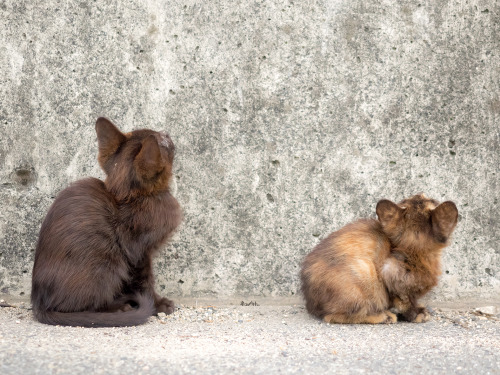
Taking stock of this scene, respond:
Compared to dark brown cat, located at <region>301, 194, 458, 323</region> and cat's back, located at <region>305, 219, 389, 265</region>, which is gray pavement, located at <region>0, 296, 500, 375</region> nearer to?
dark brown cat, located at <region>301, 194, 458, 323</region>

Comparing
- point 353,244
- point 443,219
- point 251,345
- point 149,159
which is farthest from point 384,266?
point 149,159

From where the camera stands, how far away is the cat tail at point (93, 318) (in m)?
3.88

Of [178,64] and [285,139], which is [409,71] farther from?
[178,64]

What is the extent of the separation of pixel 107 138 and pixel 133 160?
27 centimetres

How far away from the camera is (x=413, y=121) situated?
4715mm

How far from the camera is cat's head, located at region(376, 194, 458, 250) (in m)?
3.96

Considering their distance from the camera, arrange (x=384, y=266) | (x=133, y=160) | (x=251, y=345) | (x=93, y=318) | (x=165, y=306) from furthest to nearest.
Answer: (x=165, y=306), (x=133, y=160), (x=384, y=266), (x=93, y=318), (x=251, y=345)

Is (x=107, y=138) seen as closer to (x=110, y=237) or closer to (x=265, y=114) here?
(x=110, y=237)

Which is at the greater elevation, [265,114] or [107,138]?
[265,114]

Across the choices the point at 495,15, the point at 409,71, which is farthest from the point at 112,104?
the point at 495,15

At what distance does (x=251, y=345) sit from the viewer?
357 cm

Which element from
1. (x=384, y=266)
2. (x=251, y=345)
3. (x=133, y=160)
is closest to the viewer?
(x=251, y=345)

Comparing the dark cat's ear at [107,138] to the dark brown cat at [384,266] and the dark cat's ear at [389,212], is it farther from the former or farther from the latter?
the dark cat's ear at [389,212]

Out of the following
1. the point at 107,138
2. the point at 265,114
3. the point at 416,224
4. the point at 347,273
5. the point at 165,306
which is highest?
the point at 265,114
